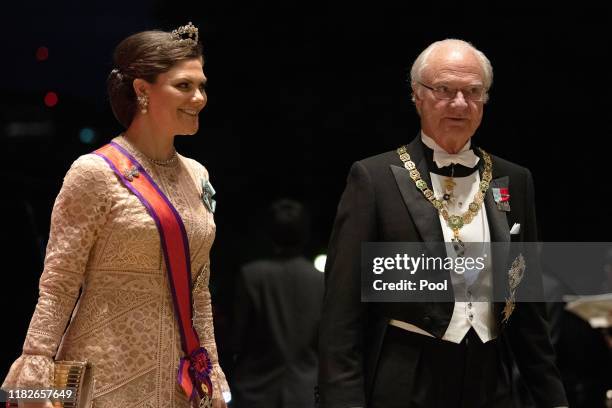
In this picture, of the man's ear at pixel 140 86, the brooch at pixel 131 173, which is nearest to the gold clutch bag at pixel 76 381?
the brooch at pixel 131 173

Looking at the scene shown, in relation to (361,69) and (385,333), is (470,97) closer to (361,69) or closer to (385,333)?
(385,333)

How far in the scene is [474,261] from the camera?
118 inches

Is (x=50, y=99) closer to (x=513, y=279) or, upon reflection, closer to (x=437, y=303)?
(x=437, y=303)

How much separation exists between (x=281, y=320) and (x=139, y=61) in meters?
1.44

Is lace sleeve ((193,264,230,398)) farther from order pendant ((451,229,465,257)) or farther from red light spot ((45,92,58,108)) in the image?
red light spot ((45,92,58,108))

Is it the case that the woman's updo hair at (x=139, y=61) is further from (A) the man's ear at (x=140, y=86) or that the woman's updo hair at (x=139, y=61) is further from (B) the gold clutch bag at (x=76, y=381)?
(B) the gold clutch bag at (x=76, y=381)

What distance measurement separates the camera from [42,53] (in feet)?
12.2

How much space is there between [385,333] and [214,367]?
0.49 metres

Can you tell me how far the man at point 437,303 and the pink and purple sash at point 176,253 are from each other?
0.34m

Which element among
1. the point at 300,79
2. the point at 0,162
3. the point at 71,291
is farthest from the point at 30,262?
the point at 300,79

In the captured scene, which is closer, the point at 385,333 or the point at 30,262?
the point at 385,333

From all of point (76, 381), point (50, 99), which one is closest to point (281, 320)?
point (50, 99)

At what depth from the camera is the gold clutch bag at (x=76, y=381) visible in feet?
8.86

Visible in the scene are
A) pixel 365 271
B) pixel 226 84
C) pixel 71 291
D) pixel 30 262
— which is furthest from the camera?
pixel 226 84
